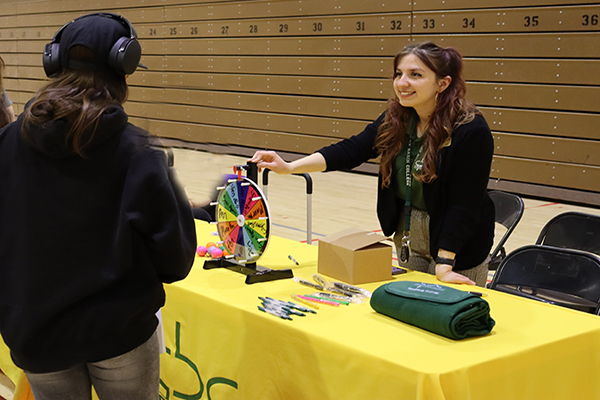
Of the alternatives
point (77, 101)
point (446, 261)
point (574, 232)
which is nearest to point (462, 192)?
point (446, 261)

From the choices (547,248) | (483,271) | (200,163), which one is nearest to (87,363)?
(200,163)

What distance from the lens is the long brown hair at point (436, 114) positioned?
241 cm

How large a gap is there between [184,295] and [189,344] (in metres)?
0.17

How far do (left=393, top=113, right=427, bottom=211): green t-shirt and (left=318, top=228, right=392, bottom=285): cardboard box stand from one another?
0.31m

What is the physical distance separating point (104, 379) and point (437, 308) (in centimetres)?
89

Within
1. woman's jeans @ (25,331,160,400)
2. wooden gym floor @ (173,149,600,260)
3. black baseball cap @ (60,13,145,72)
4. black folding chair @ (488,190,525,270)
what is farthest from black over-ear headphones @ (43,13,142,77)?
wooden gym floor @ (173,149,600,260)

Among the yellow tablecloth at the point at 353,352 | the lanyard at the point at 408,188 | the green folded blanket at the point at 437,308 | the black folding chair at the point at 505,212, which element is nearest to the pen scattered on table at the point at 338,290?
the yellow tablecloth at the point at 353,352

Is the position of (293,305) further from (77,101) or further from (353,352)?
(77,101)

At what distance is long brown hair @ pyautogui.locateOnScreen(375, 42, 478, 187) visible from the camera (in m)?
2.41

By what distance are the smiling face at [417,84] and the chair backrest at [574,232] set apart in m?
1.15

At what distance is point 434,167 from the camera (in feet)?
7.89

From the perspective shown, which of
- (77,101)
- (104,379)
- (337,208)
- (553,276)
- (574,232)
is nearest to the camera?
(77,101)

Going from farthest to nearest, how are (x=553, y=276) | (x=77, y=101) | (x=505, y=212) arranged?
(x=505, y=212) < (x=553, y=276) < (x=77, y=101)

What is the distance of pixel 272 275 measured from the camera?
231 cm
